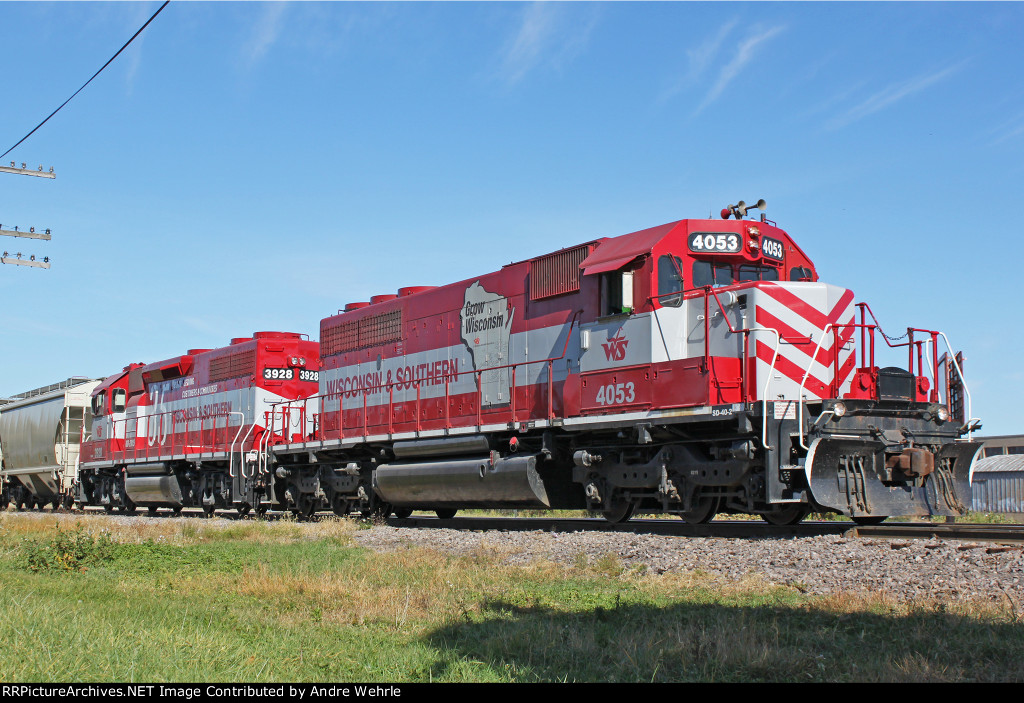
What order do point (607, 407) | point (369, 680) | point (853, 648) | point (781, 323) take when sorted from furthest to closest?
point (607, 407), point (781, 323), point (853, 648), point (369, 680)

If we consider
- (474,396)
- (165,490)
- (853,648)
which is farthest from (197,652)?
(165,490)

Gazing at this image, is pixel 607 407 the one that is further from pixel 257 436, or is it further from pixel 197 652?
pixel 257 436

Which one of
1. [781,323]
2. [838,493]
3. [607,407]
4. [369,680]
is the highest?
[781,323]

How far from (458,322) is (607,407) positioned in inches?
166

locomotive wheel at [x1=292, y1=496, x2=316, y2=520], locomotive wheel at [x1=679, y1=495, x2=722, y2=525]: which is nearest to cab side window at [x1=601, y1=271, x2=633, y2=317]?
locomotive wheel at [x1=679, y1=495, x2=722, y2=525]

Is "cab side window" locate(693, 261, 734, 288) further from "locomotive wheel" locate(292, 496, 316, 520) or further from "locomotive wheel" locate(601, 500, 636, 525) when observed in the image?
"locomotive wheel" locate(292, 496, 316, 520)

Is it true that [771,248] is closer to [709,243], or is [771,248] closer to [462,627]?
[709,243]

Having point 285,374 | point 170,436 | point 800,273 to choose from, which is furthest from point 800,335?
point 170,436

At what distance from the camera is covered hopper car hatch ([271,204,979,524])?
10398mm

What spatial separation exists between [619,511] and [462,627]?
6496mm

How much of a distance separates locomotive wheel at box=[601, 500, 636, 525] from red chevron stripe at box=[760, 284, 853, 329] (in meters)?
3.45

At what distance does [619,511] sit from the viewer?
12.7 meters
